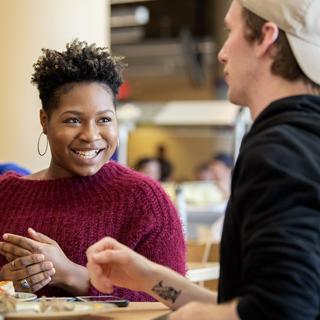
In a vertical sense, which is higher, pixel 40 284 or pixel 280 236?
Result: pixel 280 236

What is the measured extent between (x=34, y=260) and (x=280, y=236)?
2.86 feet


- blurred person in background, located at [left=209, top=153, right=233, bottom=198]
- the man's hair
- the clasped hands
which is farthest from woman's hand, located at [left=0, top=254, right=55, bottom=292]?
blurred person in background, located at [left=209, top=153, right=233, bottom=198]

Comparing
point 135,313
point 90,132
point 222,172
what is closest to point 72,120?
point 90,132

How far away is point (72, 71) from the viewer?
220 centimetres

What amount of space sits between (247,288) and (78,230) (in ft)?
3.15

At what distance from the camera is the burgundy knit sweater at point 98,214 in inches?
83.7

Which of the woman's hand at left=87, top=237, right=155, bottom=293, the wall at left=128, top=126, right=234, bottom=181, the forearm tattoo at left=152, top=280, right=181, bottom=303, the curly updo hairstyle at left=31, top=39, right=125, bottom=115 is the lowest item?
the wall at left=128, top=126, right=234, bottom=181

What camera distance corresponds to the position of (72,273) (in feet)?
6.52

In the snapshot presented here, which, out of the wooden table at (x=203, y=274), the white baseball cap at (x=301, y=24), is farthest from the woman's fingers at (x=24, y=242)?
the wooden table at (x=203, y=274)

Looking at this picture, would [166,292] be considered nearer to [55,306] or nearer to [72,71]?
[55,306]

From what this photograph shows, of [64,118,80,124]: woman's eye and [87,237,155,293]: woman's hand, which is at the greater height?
[64,118,80,124]: woman's eye

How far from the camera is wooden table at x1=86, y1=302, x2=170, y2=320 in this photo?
1.55m

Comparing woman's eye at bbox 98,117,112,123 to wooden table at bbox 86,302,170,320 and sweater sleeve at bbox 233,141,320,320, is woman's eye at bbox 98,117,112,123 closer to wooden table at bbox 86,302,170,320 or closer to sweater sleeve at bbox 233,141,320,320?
wooden table at bbox 86,302,170,320

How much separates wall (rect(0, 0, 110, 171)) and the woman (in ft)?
3.05
